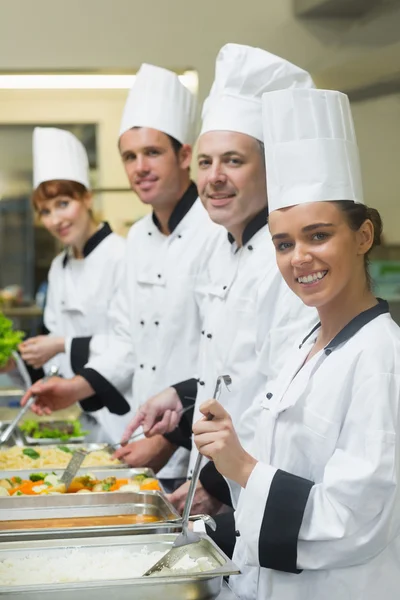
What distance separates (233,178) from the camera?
186 centimetres

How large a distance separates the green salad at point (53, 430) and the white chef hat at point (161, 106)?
2.87 ft

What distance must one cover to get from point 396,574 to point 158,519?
538 mm

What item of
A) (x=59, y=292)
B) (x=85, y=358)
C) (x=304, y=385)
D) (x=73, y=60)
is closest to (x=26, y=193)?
(x=73, y=60)

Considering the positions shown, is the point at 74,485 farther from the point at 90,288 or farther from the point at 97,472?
the point at 90,288

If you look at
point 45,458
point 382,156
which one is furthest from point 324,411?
point 382,156

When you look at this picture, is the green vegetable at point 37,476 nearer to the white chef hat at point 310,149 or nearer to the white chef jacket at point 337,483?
the white chef jacket at point 337,483

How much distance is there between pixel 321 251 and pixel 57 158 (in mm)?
2173

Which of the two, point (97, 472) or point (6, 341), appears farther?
point (6, 341)

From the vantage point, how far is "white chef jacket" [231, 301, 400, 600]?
1168 millimetres

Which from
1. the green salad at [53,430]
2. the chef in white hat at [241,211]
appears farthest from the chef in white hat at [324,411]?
the green salad at [53,430]

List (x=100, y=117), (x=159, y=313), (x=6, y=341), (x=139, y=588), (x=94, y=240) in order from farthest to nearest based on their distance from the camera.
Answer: (x=100, y=117)
(x=94, y=240)
(x=6, y=341)
(x=159, y=313)
(x=139, y=588)

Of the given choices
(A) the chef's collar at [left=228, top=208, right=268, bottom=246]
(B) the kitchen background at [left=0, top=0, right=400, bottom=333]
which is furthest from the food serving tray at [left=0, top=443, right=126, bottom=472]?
(B) the kitchen background at [left=0, top=0, right=400, bottom=333]

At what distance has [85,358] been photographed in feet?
9.83

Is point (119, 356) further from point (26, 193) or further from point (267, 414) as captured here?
point (26, 193)
